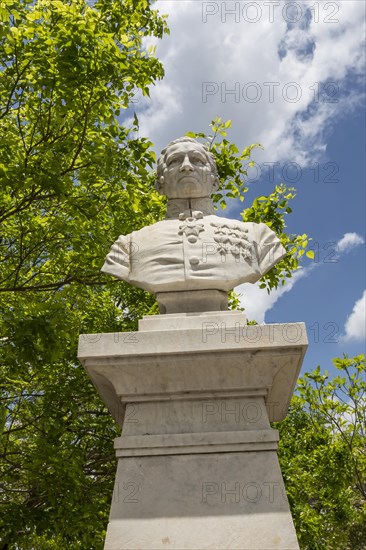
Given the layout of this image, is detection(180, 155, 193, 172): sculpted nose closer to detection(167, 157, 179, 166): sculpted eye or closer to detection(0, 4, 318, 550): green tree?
detection(167, 157, 179, 166): sculpted eye

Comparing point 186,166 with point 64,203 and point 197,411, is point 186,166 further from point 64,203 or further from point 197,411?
point 64,203

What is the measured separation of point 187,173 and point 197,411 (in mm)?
1896

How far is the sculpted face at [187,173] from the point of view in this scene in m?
4.19

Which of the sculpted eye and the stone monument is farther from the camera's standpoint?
the sculpted eye

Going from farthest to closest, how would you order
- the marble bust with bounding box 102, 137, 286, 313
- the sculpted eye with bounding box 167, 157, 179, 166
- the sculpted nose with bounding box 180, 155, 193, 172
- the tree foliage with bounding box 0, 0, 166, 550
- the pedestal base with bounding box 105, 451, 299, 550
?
1. the tree foliage with bounding box 0, 0, 166, 550
2. the sculpted eye with bounding box 167, 157, 179, 166
3. the sculpted nose with bounding box 180, 155, 193, 172
4. the marble bust with bounding box 102, 137, 286, 313
5. the pedestal base with bounding box 105, 451, 299, 550

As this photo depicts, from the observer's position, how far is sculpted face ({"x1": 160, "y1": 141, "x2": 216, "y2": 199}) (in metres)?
4.19

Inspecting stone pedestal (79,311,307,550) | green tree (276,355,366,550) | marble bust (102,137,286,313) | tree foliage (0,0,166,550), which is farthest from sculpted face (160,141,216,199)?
green tree (276,355,366,550)

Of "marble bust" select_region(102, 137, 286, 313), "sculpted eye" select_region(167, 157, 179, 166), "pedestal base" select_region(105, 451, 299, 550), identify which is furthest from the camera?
"sculpted eye" select_region(167, 157, 179, 166)

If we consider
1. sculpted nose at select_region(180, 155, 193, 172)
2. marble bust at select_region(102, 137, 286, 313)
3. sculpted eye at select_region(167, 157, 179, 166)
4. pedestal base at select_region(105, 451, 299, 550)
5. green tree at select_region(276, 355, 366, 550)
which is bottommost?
pedestal base at select_region(105, 451, 299, 550)

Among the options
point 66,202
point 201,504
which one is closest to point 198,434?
point 201,504

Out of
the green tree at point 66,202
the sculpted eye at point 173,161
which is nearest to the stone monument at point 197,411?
the sculpted eye at point 173,161

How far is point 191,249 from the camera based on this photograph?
12.6 feet

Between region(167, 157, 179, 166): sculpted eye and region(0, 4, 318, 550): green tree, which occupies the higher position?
region(0, 4, 318, 550): green tree

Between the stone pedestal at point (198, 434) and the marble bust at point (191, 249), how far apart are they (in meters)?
0.46
